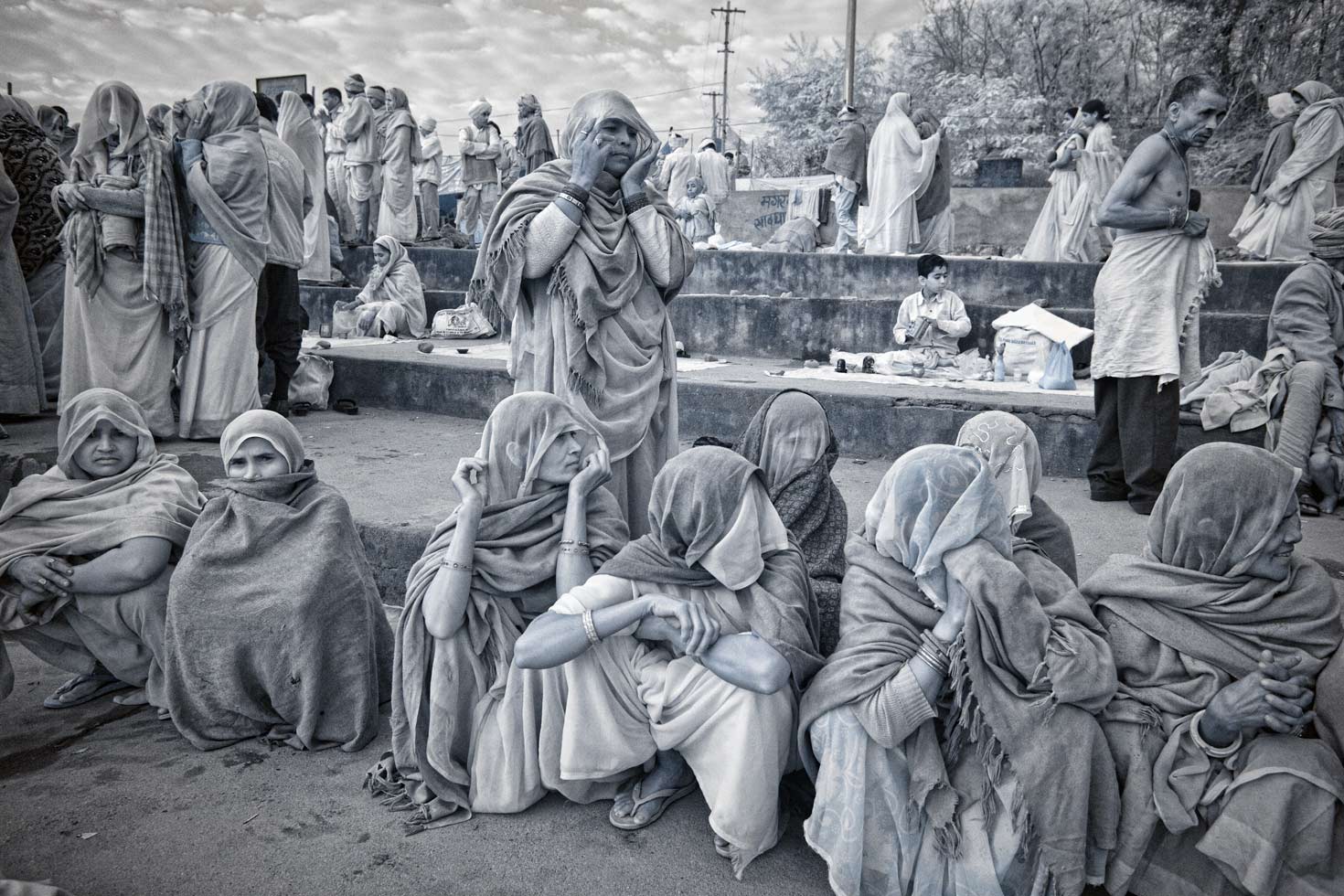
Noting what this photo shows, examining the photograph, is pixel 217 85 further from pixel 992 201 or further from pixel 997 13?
pixel 997 13

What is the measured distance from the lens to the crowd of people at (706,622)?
1.93 m

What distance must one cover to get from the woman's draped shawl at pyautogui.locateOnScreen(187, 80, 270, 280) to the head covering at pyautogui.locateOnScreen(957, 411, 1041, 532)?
14.1 feet

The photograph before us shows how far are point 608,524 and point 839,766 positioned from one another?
3.17 ft

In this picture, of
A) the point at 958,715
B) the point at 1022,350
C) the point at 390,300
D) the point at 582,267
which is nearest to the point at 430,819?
the point at 958,715

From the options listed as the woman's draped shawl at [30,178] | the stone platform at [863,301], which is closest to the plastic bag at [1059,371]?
the stone platform at [863,301]

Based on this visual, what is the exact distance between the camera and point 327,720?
2.80m

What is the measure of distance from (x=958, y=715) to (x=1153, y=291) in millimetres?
3076

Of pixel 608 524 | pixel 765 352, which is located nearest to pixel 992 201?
pixel 765 352

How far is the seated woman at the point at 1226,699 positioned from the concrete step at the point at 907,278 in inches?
258

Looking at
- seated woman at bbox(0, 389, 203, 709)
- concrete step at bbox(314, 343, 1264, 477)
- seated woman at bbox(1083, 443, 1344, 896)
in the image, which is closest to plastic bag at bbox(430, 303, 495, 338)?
concrete step at bbox(314, 343, 1264, 477)

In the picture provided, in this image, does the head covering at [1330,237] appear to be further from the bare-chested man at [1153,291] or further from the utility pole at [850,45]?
the utility pole at [850,45]

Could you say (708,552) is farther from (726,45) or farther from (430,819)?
(726,45)

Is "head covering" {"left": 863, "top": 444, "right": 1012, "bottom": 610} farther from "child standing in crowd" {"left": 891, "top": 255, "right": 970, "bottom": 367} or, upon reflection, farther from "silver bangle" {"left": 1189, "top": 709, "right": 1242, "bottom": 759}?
"child standing in crowd" {"left": 891, "top": 255, "right": 970, "bottom": 367}

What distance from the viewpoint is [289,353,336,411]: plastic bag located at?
22.5 feet
